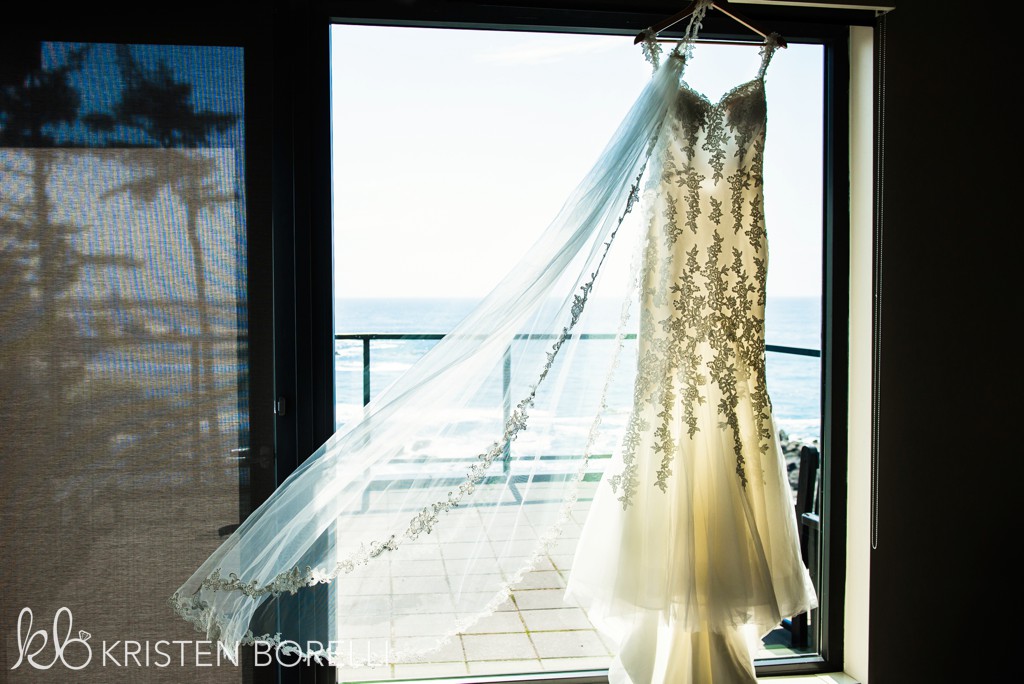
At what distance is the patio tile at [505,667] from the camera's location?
2.18m

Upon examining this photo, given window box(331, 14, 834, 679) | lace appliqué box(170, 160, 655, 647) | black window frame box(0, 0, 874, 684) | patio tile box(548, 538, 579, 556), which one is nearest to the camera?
lace appliqué box(170, 160, 655, 647)

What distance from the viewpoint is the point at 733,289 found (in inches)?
69.0

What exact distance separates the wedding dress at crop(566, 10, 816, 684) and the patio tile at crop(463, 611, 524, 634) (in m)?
0.54

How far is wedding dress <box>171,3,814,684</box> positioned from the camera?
1658mm

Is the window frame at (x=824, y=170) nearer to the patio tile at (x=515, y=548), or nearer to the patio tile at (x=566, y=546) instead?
the patio tile at (x=566, y=546)

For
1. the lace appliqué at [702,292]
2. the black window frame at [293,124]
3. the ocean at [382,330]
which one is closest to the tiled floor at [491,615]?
the lace appliqué at [702,292]

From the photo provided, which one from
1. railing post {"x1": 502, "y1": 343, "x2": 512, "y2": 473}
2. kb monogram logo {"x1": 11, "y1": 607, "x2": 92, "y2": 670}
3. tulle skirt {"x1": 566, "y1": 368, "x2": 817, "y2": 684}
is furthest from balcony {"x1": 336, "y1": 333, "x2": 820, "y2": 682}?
kb monogram logo {"x1": 11, "y1": 607, "x2": 92, "y2": 670}

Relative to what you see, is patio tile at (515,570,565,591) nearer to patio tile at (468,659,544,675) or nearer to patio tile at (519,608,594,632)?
patio tile at (519,608,594,632)

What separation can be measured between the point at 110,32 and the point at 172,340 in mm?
791

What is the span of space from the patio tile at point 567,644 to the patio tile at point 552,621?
0.05ft

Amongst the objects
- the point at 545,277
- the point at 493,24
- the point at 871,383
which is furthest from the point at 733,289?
the point at 493,24

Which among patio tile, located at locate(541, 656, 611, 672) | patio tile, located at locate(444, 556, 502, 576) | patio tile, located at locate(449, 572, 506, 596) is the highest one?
patio tile, located at locate(444, 556, 502, 576)

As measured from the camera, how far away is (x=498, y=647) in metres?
2.22

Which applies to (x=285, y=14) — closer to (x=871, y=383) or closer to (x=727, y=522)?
(x=727, y=522)
